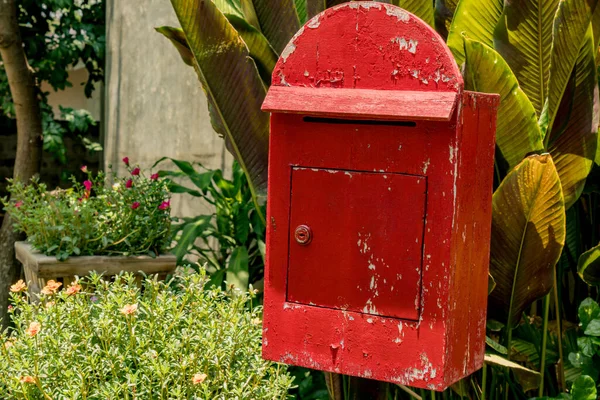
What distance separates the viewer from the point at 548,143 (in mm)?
2895

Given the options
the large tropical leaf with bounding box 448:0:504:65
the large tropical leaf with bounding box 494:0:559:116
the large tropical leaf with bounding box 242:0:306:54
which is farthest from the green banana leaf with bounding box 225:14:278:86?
the large tropical leaf with bounding box 494:0:559:116

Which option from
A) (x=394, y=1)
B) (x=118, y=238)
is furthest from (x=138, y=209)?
(x=394, y=1)

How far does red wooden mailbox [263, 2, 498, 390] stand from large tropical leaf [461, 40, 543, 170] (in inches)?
13.9

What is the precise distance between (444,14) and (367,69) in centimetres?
127

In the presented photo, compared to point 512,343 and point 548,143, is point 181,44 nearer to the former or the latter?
point 548,143

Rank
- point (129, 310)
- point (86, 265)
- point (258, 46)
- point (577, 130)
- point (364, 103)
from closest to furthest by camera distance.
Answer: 1. point (364, 103)
2. point (129, 310)
3. point (577, 130)
4. point (258, 46)
5. point (86, 265)

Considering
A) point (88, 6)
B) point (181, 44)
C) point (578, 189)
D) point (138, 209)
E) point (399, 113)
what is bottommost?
A: point (138, 209)

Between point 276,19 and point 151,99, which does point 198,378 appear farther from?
point 151,99

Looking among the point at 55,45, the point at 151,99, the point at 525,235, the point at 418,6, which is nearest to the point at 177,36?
the point at 418,6

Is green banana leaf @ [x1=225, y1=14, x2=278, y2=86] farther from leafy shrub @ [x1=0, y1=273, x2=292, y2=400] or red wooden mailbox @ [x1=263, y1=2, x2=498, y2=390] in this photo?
red wooden mailbox @ [x1=263, y1=2, x2=498, y2=390]

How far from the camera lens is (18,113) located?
5.94 m

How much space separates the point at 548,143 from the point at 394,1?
0.73m

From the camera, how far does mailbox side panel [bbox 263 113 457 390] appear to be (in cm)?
202

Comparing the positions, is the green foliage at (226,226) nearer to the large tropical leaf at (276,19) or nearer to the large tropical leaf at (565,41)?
the large tropical leaf at (276,19)
